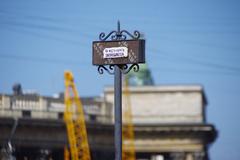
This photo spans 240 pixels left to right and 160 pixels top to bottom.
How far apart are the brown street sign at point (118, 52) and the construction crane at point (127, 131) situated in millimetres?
87866

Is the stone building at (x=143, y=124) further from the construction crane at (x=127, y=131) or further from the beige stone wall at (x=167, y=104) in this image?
the construction crane at (x=127, y=131)

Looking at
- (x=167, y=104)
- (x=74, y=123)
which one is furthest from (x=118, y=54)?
(x=167, y=104)

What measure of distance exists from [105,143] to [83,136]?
3.78m

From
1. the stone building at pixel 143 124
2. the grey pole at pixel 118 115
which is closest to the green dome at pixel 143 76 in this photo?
the stone building at pixel 143 124

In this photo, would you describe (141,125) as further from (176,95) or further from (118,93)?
(118,93)

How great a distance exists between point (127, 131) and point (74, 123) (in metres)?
8.49

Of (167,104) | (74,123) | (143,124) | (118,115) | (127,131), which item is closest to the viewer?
(118,115)

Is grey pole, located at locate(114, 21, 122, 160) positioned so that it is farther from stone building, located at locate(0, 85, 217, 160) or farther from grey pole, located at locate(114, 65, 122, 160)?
stone building, located at locate(0, 85, 217, 160)

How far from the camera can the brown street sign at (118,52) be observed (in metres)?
34.3

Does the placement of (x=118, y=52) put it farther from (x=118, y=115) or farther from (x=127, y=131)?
(x=127, y=131)

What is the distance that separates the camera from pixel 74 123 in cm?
11881

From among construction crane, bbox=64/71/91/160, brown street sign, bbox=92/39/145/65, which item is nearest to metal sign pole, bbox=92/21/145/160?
brown street sign, bbox=92/39/145/65

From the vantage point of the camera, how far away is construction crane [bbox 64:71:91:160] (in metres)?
117

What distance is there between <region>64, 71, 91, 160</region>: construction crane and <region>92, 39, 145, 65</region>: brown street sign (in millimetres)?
82024
